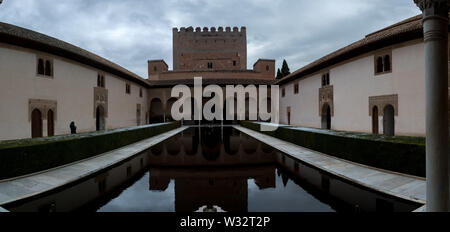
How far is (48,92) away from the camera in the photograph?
1093 cm

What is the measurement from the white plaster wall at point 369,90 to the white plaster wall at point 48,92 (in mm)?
16739

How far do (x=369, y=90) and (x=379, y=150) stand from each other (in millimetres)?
7000

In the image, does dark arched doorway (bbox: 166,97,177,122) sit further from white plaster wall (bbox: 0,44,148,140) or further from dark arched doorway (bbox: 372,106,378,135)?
dark arched doorway (bbox: 372,106,378,135)

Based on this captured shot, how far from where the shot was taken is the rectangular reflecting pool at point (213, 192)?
4117 mm

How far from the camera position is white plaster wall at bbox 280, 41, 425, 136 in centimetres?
925

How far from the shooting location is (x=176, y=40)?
134 ft

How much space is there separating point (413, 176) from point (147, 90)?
27.3 meters

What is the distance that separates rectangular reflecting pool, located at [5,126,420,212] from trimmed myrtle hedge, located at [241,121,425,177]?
151cm

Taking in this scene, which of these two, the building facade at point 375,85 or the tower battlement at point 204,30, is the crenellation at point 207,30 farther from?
the building facade at point 375,85

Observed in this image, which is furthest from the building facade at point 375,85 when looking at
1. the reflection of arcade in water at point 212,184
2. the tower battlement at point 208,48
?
the tower battlement at point 208,48

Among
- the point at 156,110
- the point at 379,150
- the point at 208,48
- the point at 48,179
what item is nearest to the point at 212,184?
the point at 48,179

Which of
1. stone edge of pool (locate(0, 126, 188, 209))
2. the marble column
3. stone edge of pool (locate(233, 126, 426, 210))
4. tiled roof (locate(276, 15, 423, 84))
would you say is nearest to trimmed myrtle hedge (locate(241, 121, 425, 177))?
stone edge of pool (locate(233, 126, 426, 210))
